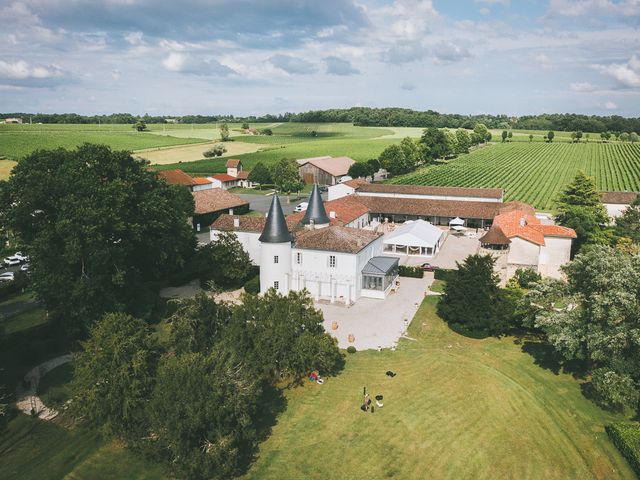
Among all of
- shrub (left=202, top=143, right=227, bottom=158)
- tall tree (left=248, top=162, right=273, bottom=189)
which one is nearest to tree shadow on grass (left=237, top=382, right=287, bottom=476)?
tall tree (left=248, top=162, right=273, bottom=189)

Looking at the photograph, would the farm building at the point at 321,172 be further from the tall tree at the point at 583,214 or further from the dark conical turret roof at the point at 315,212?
the dark conical turret roof at the point at 315,212

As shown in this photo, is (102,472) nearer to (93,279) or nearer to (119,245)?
(93,279)

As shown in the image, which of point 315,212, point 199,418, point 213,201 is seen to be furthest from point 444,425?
point 213,201

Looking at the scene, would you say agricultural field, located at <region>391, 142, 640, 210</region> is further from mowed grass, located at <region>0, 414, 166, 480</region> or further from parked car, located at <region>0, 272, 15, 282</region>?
mowed grass, located at <region>0, 414, 166, 480</region>

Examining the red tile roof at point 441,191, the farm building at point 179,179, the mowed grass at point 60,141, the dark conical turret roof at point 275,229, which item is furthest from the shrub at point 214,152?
the dark conical turret roof at point 275,229

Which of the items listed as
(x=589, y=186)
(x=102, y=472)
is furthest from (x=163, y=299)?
(x=589, y=186)

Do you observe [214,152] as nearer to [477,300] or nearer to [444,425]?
[477,300]
